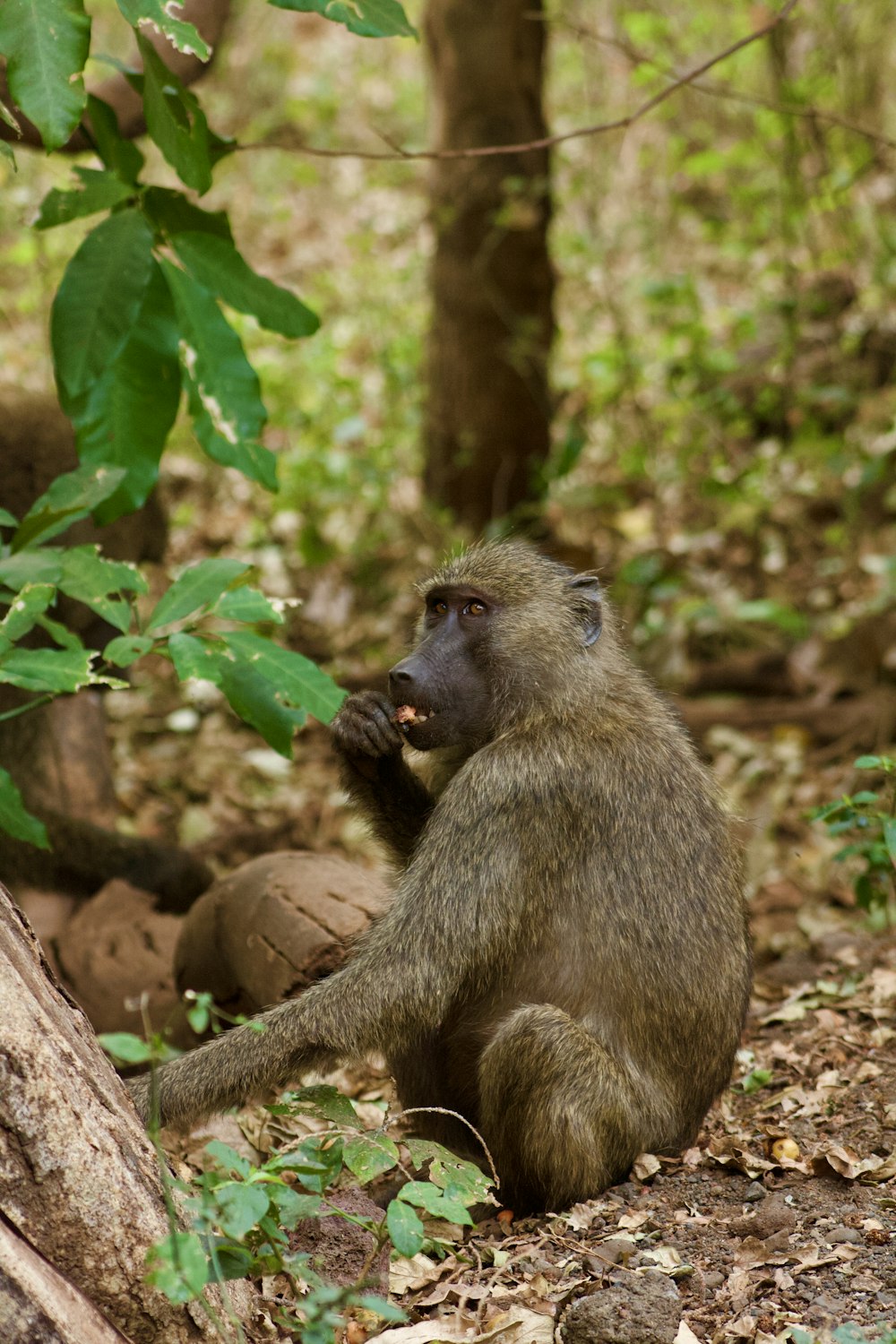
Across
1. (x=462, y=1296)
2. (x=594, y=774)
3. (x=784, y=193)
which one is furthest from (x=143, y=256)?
(x=784, y=193)

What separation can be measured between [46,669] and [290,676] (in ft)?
1.91

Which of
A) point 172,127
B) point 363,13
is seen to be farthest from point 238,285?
point 363,13

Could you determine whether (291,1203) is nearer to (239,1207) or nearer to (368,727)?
(239,1207)

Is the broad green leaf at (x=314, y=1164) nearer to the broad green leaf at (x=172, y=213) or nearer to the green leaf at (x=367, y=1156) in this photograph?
the green leaf at (x=367, y=1156)

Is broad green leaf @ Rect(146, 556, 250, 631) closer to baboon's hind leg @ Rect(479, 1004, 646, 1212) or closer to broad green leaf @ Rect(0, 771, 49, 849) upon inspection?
broad green leaf @ Rect(0, 771, 49, 849)

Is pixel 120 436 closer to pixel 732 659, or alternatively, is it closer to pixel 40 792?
pixel 40 792

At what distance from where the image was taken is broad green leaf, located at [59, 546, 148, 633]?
3248 millimetres

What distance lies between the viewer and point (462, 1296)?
2803 mm

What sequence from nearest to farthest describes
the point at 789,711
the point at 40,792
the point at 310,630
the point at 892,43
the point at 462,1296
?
the point at 462,1296 → the point at 40,792 → the point at 789,711 → the point at 310,630 → the point at 892,43

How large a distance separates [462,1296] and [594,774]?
1.25 metres

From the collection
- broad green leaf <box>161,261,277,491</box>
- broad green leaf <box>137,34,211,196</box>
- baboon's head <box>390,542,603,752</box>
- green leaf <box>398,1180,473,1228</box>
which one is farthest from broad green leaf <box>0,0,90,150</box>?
green leaf <box>398,1180,473,1228</box>

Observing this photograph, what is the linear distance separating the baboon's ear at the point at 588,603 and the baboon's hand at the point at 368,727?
0.58 m

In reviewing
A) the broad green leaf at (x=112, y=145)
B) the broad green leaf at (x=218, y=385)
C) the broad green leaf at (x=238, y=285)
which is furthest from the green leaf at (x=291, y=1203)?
the broad green leaf at (x=112, y=145)

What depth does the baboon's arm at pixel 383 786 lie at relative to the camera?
146 inches
